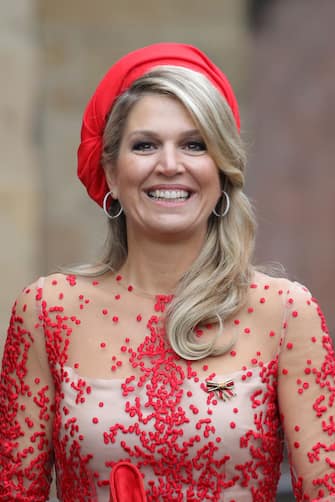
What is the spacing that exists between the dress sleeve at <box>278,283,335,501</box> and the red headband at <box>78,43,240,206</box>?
67 centimetres

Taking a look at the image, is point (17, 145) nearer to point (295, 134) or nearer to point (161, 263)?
point (295, 134)

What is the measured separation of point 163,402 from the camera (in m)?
4.83

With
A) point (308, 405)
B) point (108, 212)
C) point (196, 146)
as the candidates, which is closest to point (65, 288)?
point (108, 212)

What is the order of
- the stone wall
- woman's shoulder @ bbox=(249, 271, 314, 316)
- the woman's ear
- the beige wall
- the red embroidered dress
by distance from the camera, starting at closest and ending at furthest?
the red embroidered dress → woman's shoulder @ bbox=(249, 271, 314, 316) → the woman's ear → the beige wall → the stone wall

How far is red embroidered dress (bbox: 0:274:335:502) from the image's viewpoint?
4797 mm

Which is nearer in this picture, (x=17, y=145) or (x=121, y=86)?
(x=121, y=86)

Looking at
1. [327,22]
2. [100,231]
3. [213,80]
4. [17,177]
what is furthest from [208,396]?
[327,22]

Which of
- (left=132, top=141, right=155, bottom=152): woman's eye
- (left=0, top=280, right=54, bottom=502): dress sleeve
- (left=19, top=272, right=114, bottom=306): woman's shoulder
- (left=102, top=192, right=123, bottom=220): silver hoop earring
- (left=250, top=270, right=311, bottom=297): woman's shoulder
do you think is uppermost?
(left=132, top=141, right=155, bottom=152): woman's eye

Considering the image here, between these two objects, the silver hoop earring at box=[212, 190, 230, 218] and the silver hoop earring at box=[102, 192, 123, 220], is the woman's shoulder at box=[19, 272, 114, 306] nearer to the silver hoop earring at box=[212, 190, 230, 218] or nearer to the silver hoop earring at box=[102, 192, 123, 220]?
the silver hoop earring at box=[102, 192, 123, 220]

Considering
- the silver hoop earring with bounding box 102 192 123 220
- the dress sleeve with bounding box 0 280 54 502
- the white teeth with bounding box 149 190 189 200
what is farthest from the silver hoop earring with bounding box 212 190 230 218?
the dress sleeve with bounding box 0 280 54 502

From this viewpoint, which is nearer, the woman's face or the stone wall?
the woman's face

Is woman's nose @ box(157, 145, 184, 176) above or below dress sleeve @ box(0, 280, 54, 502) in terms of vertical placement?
above

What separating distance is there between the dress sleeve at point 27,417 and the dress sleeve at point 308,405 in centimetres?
72

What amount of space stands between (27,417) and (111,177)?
2.50 ft
